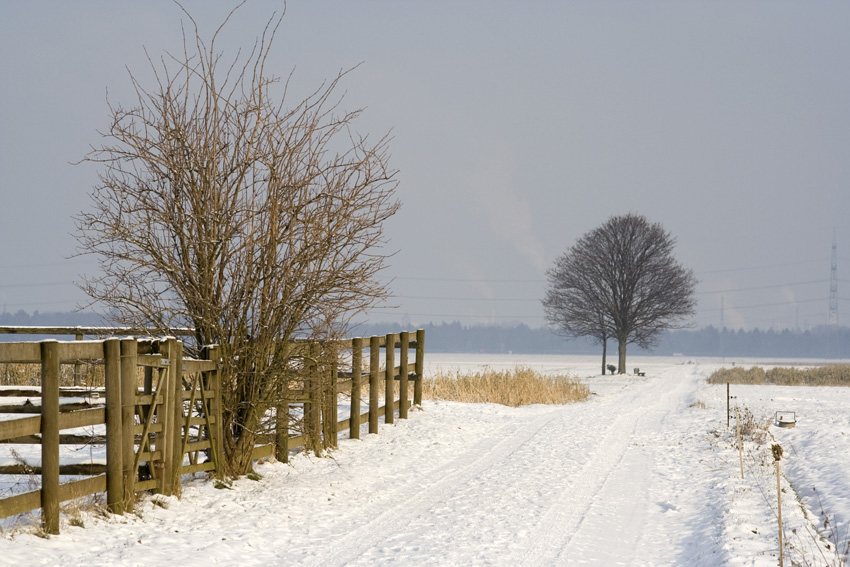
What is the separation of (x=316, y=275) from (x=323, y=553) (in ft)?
13.4

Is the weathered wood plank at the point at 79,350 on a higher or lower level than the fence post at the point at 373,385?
higher

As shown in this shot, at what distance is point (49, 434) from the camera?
700 centimetres

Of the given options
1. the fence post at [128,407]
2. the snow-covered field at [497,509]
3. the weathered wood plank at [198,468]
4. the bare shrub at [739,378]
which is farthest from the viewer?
the bare shrub at [739,378]

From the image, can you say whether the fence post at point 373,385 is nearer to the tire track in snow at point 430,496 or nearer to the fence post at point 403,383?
the fence post at point 403,383

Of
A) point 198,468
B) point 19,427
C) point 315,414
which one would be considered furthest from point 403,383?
point 19,427

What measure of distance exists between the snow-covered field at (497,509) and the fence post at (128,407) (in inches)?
12.2

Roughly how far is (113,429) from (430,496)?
3.93 m

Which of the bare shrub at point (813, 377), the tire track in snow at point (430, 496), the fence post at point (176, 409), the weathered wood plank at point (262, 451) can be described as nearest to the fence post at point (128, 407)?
the fence post at point (176, 409)

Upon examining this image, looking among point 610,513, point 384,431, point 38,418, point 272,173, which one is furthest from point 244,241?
point 384,431

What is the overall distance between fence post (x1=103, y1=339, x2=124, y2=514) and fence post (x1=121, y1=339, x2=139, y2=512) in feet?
0.20

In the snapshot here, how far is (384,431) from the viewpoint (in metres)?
15.7

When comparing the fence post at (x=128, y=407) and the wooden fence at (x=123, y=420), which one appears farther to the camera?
the fence post at (x=128, y=407)

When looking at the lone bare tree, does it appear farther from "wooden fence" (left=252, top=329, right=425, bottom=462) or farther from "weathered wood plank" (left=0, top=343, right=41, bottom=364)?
"weathered wood plank" (left=0, top=343, right=41, bottom=364)

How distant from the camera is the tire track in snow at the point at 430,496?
7293mm
